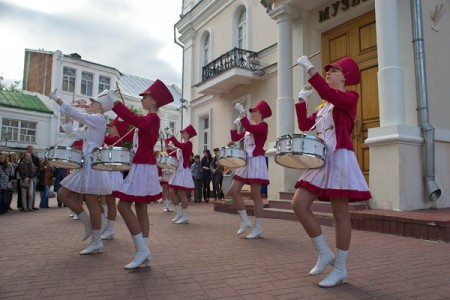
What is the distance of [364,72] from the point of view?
31.0ft

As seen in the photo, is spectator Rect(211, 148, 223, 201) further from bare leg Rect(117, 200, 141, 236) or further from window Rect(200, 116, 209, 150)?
bare leg Rect(117, 200, 141, 236)

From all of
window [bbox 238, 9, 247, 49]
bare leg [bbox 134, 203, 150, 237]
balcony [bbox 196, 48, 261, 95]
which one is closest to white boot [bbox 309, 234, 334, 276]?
bare leg [bbox 134, 203, 150, 237]

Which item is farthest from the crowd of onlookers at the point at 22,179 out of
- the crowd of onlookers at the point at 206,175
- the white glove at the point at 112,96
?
the white glove at the point at 112,96

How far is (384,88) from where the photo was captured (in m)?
7.54

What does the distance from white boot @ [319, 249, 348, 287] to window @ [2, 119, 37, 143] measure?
3658cm

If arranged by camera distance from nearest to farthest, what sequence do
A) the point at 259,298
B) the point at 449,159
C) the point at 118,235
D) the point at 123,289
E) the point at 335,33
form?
the point at 259,298
the point at 123,289
the point at 118,235
the point at 449,159
the point at 335,33

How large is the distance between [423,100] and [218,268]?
5.92 meters

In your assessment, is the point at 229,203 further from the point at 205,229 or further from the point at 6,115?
the point at 6,115

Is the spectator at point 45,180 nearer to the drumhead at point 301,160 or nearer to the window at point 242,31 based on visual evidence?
the window at point 242,31

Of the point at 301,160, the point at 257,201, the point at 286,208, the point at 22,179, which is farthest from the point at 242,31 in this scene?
the point at 301,160

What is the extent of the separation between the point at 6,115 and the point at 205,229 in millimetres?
33607

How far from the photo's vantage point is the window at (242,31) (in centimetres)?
1609

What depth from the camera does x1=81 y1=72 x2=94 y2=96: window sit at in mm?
40275

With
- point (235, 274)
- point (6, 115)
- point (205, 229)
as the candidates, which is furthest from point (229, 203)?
point (6, 115)
